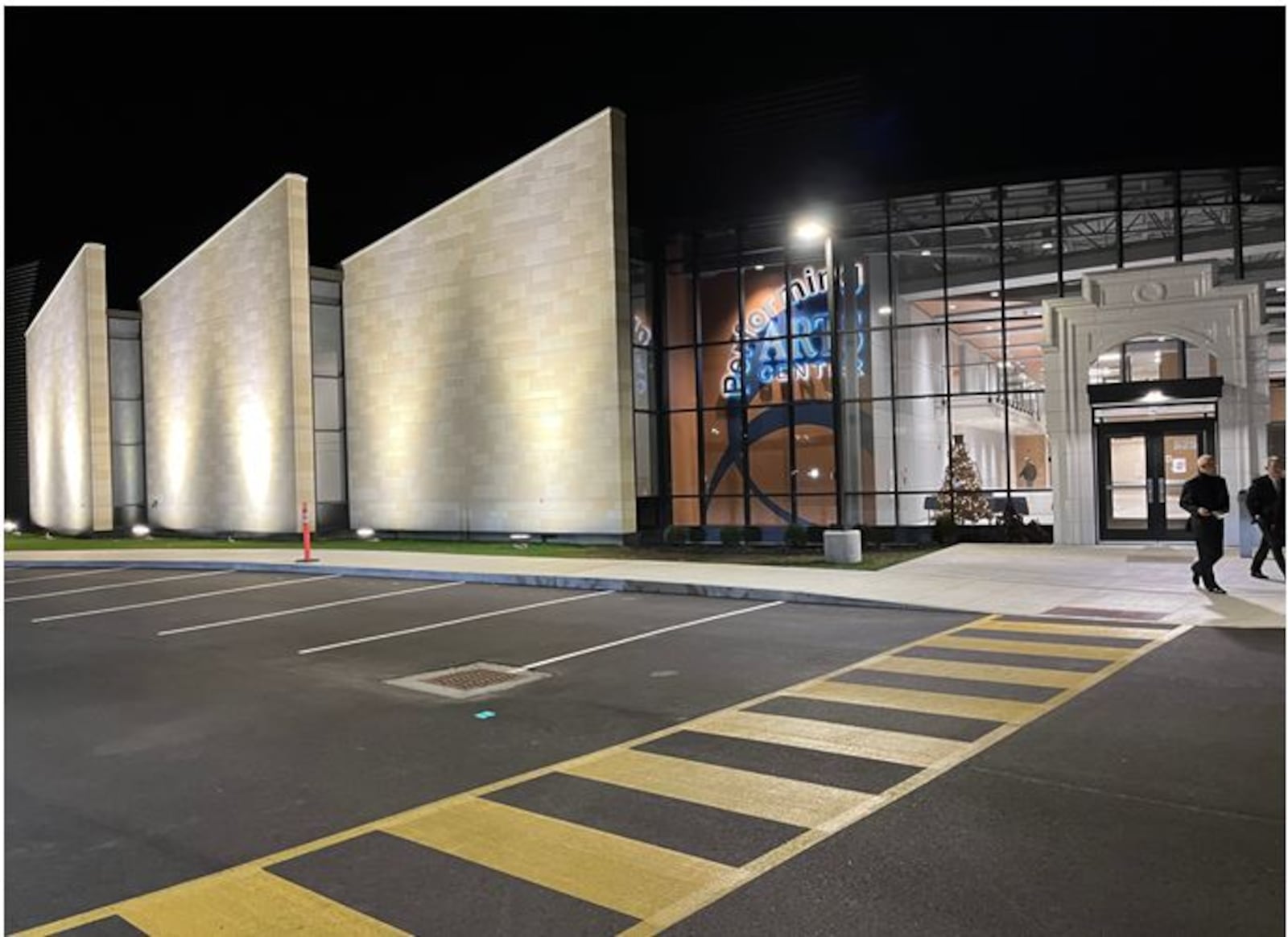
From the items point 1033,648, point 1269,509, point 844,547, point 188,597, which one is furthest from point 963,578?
point 188,597

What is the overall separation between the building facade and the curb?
16.9ft

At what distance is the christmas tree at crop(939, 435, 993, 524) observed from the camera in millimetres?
23266

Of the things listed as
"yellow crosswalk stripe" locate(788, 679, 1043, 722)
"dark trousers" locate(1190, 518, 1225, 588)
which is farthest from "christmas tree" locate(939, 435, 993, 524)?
"yellow crosswalk stripe" locate(788, 679, 1043, 722)

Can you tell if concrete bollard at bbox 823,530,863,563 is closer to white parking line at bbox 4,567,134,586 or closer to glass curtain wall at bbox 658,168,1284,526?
glass curtain wall at bbox 658,168,1284,526

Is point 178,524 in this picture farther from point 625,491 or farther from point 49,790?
Result: point 49,790

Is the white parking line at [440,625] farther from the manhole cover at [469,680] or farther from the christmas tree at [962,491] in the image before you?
the christmas tree at [962,491]

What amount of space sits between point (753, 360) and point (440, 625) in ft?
51.8

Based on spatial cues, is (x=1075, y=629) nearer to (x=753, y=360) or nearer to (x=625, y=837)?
(x=625, y=837)

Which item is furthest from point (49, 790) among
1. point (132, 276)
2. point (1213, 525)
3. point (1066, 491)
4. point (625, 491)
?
point (132, 276)

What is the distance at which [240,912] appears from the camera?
421 cm

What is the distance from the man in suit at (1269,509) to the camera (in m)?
13.5

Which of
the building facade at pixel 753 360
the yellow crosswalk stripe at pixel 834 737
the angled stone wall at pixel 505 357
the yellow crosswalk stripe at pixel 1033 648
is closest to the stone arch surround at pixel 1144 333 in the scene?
the building facade at pixel 753 360

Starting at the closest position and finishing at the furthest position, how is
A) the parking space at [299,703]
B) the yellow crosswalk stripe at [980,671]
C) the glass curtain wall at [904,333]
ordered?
the parking space at [299,703] → the yellow crosswalk stripe at [980,671] → the glass curtain wall at [904,333]

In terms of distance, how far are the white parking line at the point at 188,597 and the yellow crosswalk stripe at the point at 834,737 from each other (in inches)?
441
